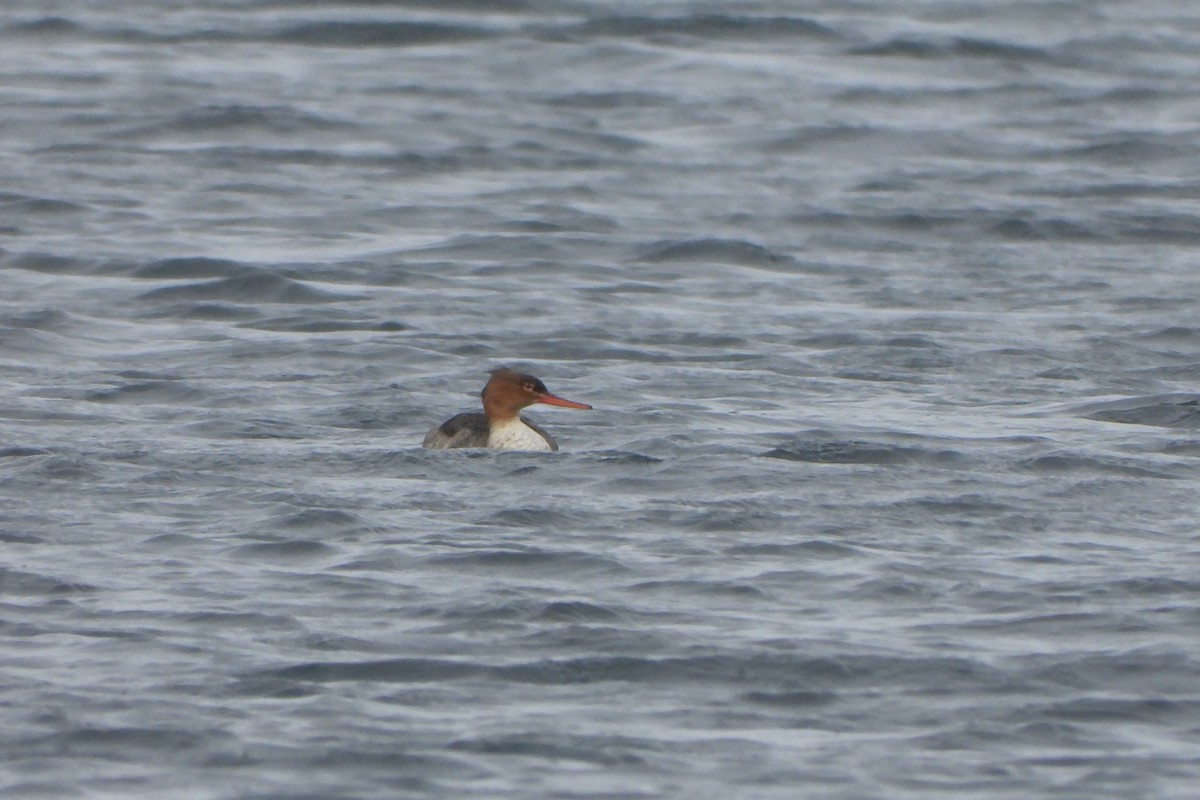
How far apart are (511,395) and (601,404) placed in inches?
52.9

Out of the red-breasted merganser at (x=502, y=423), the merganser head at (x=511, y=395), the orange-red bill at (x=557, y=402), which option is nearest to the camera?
the red-breasted merganser at (x=502, y=423)

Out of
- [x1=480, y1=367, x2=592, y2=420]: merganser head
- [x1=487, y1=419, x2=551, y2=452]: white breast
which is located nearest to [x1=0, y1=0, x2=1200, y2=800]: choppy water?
[x1=487, y1=419, x2=551, y2=452]: white breast

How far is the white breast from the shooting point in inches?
497

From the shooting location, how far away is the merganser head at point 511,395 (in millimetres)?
12758

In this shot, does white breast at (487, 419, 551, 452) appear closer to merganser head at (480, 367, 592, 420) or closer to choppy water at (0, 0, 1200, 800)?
merganser head at (480, 367, 592, 420)

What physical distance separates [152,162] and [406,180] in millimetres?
2493

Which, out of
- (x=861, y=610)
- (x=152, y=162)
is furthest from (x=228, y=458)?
(x=152, y=162)

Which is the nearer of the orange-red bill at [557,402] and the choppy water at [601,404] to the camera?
the choppy water at [601,404]

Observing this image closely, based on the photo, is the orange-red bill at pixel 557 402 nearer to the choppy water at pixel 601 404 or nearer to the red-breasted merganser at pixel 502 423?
the red-breasted merganser at pixel 502 423

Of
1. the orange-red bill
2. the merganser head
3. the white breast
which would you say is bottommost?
the white breast

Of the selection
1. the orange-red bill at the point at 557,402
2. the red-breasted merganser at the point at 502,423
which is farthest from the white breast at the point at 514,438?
the orange-red bill at the point at 557,402

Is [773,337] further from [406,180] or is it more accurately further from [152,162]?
[152,162]

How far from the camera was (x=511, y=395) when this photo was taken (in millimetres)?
12898

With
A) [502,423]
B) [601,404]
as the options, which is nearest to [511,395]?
[502,423]
